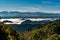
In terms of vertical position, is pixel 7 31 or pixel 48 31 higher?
pixel 7 31

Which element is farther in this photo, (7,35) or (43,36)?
(43,36)

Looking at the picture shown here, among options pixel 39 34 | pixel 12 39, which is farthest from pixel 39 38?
pixel 12 39

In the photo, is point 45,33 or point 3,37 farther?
point 45,33

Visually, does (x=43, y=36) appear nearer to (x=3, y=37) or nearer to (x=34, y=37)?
(x=34, y=37)

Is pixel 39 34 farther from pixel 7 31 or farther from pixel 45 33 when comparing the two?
pixel 7 31

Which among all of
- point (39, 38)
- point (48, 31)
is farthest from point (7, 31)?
point (48, 31)

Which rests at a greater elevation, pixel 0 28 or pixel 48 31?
Answer: pixel 0 28

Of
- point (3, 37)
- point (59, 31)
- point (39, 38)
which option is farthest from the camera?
point (59, 31)

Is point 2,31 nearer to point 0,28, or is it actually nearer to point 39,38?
point 0,28

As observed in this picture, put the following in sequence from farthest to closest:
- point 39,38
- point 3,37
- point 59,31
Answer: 1. point 59,31
2. point 39,38
3. point 3,37
